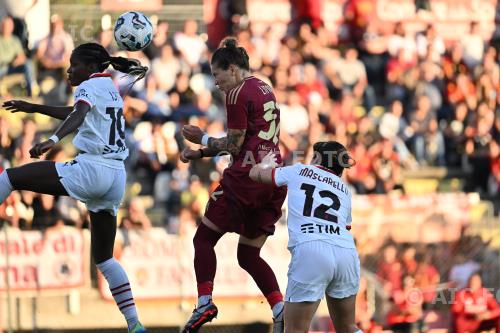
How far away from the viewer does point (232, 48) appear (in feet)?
29.2

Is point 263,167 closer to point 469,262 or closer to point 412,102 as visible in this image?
point 469,262

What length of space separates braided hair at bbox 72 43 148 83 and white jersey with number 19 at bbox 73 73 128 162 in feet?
0.38

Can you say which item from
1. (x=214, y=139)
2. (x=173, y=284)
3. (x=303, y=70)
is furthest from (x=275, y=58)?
(x=214, y=139)

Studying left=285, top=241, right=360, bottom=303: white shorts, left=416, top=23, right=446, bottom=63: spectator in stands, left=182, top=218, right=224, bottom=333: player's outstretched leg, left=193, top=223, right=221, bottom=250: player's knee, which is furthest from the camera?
left=416, top=23, right=446, bottom=63: spectator in stands

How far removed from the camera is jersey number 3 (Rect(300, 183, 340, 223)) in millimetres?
8414

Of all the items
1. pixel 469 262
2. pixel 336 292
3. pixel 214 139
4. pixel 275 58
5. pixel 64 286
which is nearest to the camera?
pixel 336 292

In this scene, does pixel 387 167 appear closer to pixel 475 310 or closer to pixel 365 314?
pixel 475 310

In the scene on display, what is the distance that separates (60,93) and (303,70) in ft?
12.0

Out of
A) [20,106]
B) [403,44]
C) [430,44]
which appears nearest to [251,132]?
[20,106]

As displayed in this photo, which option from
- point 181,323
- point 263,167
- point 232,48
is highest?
point 232,48

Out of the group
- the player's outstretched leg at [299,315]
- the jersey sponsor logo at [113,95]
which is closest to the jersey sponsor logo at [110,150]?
the jersey sponsor logo at [113,95]

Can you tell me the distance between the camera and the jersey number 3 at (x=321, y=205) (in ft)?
27.6

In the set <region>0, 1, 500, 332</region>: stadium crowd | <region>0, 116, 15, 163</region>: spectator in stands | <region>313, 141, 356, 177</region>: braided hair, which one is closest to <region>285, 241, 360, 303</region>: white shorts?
<region>313, 141, 356, 177</region>: braided hair

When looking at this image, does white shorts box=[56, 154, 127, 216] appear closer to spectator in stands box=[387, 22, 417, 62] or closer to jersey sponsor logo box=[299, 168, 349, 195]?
jersey sponsor logo box=[299, 168, 349, 195]
